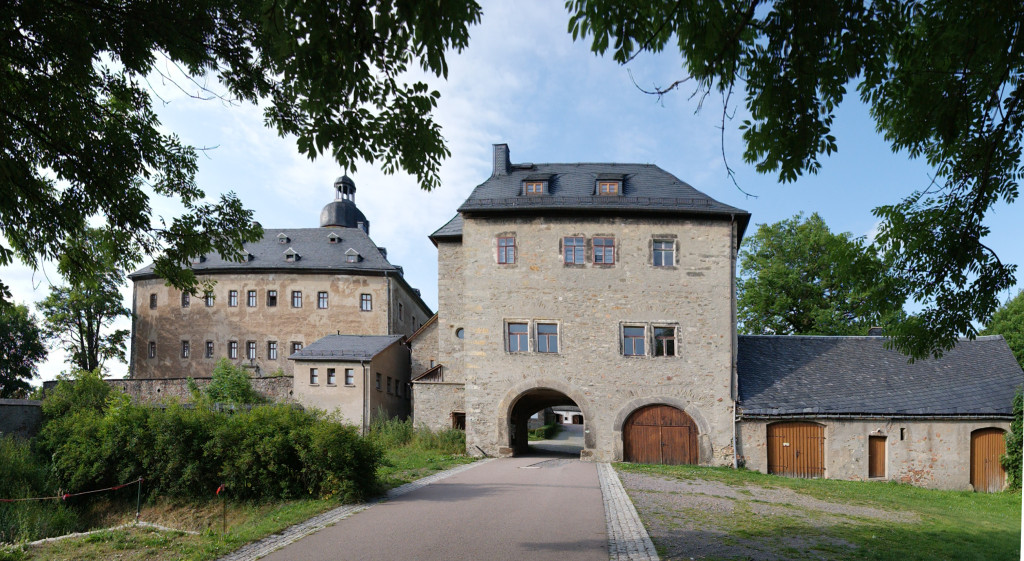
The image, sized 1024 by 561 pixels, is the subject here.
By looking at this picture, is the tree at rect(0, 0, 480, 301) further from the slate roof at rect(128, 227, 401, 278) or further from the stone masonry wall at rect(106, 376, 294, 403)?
the slate roof at rect(128, 227, 401, 278)

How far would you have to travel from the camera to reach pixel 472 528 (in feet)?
33.4

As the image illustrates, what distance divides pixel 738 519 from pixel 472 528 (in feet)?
14.9

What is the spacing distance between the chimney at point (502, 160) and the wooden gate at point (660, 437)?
1052cm

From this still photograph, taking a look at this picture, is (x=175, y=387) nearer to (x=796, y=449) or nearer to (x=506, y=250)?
(x=506, y=250)

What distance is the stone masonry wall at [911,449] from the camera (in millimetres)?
23266

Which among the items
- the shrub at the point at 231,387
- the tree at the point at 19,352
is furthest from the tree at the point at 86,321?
the shrub at the point at 231,387

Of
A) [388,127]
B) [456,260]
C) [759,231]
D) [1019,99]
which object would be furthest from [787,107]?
[759,231]

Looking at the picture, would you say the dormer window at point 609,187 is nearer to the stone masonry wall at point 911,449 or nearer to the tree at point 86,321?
the stone masonry wall at point 911,449

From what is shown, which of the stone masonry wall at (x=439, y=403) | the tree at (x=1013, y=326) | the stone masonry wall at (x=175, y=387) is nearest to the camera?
the stone masonry wall at (x=439, y=403)

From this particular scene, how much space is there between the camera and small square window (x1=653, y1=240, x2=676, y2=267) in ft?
83.8

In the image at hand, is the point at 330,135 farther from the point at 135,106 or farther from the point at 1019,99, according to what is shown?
the point at 1019,99

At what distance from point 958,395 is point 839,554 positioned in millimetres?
18277

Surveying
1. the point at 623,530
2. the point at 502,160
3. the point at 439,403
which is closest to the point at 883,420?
the point at 439,403

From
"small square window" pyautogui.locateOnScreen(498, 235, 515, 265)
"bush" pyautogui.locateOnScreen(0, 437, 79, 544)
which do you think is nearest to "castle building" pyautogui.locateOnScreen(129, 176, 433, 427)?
"small square window" pyautogui.locateOnScreen(498, 235, 515, 265)
